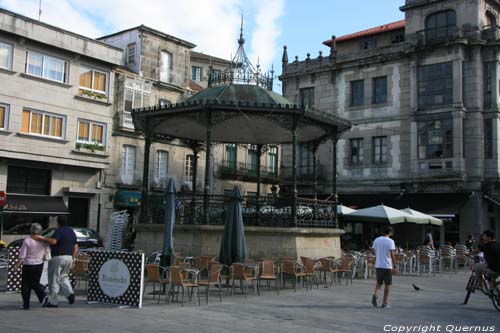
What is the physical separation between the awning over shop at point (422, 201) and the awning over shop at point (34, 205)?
16.4 metres

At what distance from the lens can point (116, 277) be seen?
1056cm

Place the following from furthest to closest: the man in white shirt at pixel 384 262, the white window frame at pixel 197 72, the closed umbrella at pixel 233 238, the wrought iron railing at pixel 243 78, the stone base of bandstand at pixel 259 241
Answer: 1. the white window frame at pixel 197 72
2. the wrought iron railing at pixel 243 78
3. the stone base of bandstand at pixel 259 241
4. the closed umbrella at pixel 233 238
5. the man in white shirt at pixel 384 262

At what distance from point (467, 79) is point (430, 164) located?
492cm

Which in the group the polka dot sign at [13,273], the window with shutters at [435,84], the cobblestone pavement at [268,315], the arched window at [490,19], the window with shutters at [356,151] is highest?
the arched window at [490,19]

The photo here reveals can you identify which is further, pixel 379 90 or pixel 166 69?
pixel 166 69

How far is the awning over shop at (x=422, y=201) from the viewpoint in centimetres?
2881

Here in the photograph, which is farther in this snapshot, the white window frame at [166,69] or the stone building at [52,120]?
the white window frame at [166,69]

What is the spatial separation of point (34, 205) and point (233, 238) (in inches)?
737

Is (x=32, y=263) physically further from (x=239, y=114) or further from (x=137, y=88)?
(x=137, y=88)

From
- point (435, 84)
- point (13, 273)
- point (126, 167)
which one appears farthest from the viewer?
point (126, 167)

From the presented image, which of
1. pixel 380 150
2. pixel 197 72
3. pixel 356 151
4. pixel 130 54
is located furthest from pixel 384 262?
pixel 197 72

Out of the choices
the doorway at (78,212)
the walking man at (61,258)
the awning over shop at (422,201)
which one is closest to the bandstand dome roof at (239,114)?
the walking man at (61,258)

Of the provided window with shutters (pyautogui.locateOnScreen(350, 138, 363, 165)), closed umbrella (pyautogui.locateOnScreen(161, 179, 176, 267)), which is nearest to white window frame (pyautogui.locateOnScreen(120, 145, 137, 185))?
window with shutters (pyautogui.locateOnScreen(350, 138, 363, 165))

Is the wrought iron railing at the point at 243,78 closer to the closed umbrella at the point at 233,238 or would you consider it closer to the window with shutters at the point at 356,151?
the closed umbrella at the point at 233,238
